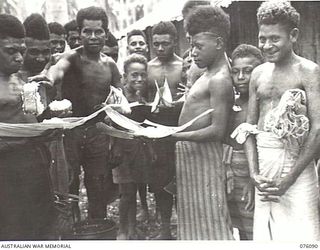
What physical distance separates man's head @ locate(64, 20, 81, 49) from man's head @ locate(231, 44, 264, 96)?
0.69m

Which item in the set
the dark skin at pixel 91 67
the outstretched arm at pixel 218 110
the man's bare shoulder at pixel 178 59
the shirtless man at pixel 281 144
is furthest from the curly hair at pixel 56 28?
the shirtless man at pixel 281 144

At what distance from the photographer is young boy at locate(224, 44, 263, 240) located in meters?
1.88

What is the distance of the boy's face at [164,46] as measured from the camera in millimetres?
2113

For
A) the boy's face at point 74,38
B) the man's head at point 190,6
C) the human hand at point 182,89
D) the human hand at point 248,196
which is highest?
the man's head at point 190,6

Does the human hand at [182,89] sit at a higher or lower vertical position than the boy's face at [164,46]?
lower

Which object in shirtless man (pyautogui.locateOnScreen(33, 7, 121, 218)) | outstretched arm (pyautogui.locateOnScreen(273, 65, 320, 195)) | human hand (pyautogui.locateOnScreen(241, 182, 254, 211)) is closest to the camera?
outstretched arm (pyautogui.locateOnScreen(273, 65, 320, 195))

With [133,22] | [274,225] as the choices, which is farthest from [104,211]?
[133,22]

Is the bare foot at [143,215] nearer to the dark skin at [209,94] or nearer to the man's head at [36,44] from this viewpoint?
the dark skin at [209,94]

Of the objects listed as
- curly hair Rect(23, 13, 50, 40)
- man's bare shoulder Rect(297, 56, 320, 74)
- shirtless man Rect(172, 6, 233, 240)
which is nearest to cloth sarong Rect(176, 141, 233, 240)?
shirtless man Rect(172, 6, 233, 240)

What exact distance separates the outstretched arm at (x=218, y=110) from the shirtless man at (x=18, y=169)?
66cm

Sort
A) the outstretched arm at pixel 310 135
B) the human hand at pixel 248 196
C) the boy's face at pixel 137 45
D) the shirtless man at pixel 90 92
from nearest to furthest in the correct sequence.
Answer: the outstretched arm at pixel 310 135 < the human hand at pixel 248 196 < the shirtless man at pixel 90 92 < the boy's face at pixel 137 45

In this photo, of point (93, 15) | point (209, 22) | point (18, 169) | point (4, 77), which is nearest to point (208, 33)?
point (209, 22)

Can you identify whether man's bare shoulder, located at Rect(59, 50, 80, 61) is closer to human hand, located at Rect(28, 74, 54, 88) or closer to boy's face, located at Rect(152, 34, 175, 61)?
human hand, located at Rect(28, 74, 54, 88)

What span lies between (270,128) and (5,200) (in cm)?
111
